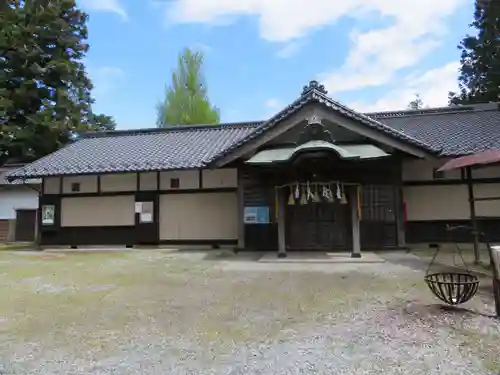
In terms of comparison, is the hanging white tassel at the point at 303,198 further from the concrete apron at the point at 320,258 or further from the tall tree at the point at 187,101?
the tall tree at the point at 187,101

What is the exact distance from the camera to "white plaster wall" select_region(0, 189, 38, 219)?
19438 millimetres

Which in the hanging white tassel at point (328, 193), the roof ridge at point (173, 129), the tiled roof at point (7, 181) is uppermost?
the roof ridge at point (173, 129)

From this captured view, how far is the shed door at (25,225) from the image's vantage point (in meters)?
19.5

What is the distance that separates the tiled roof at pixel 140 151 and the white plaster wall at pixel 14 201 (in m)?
4.41

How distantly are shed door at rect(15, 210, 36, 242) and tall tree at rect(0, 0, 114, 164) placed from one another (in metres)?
5.81

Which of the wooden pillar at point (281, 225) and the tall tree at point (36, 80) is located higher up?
the tall tree at point (36, 80)

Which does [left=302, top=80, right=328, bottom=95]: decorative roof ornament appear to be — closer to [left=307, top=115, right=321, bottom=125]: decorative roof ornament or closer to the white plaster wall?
[left=307, top=115, right=321, bottom=125]: decorative roof ornament

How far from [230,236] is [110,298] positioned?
22.1ft

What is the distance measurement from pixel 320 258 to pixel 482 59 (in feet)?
81.0

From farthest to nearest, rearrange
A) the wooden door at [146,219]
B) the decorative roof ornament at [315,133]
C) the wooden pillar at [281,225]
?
the wooden door at [146,219]
the decorative roof ornament at [315,133]
the wooden pillar at [281,225]

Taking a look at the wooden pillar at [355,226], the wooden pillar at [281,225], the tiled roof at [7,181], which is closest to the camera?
the wooden pillar at [355,226]

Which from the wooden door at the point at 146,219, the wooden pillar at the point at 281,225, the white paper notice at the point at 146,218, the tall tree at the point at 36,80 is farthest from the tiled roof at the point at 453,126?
the tall tree at the point at 36,80

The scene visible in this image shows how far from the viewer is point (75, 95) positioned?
27.2 meters

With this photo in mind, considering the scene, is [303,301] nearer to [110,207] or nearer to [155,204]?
[155,204]
